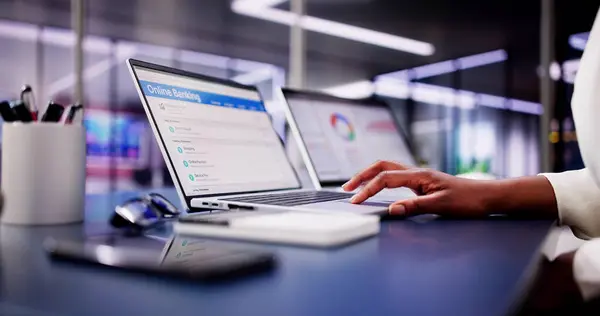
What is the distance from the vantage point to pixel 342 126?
64.0 inches

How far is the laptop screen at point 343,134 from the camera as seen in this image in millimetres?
1475

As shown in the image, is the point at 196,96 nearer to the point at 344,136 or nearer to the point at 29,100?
the point at 29,100

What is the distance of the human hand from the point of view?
34.8 inches

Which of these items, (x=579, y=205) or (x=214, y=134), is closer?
(x=579, y=205)

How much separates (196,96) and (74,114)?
10.9 inches

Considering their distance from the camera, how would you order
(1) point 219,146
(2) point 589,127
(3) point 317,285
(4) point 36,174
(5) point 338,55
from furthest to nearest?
(5) point 338,55
(1) point 219,146
(4) point 36,174
(2) point 589,127
(3) point 317,285

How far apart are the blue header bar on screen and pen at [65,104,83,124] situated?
0.41 ft

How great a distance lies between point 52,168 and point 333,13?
5.30 meters

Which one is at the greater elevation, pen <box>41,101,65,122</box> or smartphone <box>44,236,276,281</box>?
pen <box>41,101,65,122</box>

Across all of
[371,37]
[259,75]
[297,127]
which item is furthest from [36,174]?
[259,75]

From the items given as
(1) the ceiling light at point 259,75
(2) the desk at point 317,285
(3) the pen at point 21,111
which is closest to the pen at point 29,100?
(3) the pen at point 21,111

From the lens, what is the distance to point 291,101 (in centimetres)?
150

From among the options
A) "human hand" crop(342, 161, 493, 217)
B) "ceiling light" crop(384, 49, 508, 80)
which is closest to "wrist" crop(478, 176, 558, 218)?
"human hand" crop(342, 161, 493, 217)

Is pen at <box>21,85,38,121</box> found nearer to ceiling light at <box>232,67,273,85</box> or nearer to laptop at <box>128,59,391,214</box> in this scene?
laptop at <box>128,59,391,214</box>
